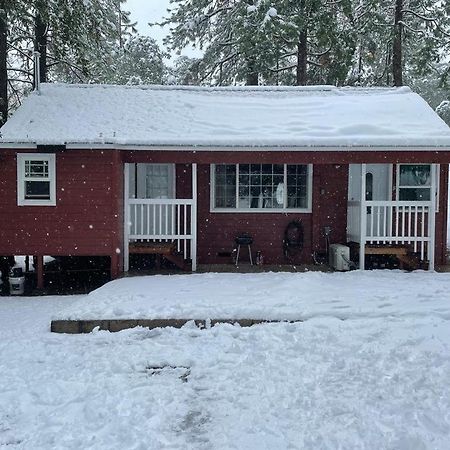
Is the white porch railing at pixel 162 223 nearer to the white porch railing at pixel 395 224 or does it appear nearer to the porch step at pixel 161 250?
the porch step at pixel 161 250

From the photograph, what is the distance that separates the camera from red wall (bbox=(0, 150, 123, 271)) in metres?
9.61

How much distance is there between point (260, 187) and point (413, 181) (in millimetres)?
3311

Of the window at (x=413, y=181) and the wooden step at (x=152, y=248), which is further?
the window at (x=413, y=181)

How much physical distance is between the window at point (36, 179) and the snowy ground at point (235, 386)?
3.16 m

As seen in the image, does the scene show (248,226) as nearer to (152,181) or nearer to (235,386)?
(152,181)

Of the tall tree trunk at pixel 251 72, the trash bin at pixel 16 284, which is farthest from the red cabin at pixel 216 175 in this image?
the tall tree trunk at pixel 251 72

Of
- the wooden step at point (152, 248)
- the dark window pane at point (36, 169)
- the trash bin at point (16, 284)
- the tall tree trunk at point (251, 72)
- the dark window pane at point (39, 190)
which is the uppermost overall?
the tall tree trunk at point (251, 72)

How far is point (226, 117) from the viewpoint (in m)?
11.3

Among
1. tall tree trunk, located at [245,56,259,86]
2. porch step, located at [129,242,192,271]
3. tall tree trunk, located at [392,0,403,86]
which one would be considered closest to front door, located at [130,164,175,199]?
porch step, located at [129,242,192,271]

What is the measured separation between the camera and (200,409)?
4.41 metres

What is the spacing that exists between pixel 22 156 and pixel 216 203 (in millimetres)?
4098

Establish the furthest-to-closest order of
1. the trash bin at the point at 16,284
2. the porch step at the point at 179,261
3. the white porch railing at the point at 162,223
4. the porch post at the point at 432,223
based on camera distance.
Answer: the porch step at the point at 179,261
the porch post at the point at 432,223
the white porch railing at the point at 162,223
the trash bin at the point at 16,284

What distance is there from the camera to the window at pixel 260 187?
1142 cm

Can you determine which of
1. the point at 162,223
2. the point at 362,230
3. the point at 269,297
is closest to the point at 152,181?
the point at 162,223
